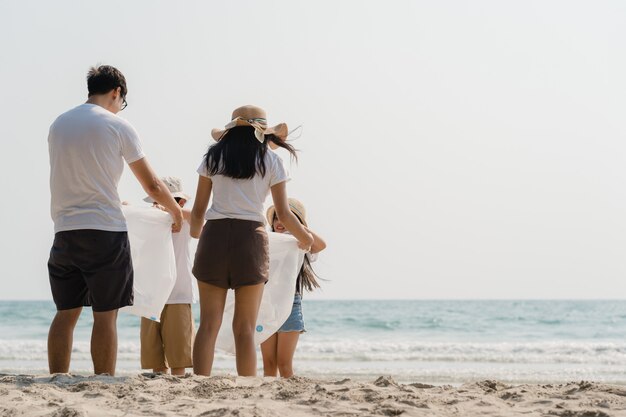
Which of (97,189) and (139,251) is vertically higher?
(97,189)

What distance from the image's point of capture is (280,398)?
13.0 feet

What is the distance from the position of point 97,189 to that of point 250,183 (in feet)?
2.75

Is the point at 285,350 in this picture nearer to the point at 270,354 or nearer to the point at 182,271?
the point at 270,354

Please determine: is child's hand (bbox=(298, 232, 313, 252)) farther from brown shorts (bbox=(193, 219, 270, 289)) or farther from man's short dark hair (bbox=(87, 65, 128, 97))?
man's short dark hair (bbox=(87, 65, 128, 97))

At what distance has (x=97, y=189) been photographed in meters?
4.37

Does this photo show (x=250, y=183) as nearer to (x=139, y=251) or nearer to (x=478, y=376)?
(x=139, y=251)

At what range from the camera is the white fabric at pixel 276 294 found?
5449mm

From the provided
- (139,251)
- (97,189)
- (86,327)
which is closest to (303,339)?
(86,327)

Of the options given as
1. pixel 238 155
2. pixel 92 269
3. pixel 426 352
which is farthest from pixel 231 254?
pixel 426 352

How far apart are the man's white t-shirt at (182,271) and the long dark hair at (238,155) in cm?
100

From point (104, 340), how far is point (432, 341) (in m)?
14.1

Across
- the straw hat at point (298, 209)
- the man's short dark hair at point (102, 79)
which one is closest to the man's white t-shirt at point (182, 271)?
the straw hat at point (298, 209)

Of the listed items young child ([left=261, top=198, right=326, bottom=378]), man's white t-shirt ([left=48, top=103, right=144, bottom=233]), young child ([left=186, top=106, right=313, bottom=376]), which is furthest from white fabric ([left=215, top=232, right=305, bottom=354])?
man's white t-shirt ([left=48, top=103, right=144, bottom=233])

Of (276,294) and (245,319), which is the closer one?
(245,319)
